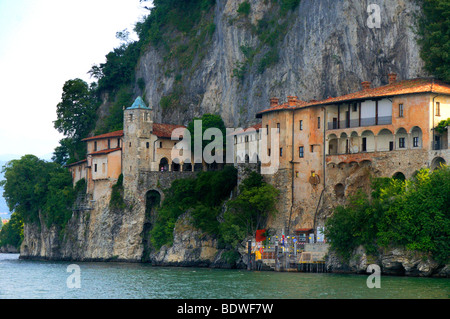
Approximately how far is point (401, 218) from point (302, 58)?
24965 millimetres

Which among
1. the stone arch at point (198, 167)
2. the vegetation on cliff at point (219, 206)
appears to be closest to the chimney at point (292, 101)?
the vegetation on cliff at point (219, 206)

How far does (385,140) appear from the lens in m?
69.6

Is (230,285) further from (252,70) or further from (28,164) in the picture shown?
(28,164)

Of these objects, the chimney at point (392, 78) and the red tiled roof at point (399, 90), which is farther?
the chimney at point (392, 78)

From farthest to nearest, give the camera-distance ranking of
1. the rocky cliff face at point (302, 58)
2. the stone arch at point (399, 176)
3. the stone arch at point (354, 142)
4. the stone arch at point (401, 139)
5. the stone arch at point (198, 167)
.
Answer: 1. the stone arch at point (198, 167)
2. the rocky cliff face at point (302, 58)
3. the stone arch at point (354, 142)
4. the stone arch at point (401, 139)
5. the stone arch at point (399, 176)

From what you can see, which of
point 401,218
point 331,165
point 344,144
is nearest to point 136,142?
point 331,165

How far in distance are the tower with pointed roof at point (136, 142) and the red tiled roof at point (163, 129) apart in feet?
3.69

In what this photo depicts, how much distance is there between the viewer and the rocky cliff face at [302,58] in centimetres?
7419

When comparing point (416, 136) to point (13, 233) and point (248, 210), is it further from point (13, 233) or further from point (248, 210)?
point (13, 233)

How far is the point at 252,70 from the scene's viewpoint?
88.4m

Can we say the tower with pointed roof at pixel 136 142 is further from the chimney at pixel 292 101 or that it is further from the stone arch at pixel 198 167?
the chimney at pixel 292 101

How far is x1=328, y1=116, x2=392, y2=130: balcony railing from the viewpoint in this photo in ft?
227

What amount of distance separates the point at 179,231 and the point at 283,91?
1617 cm
